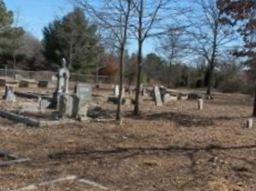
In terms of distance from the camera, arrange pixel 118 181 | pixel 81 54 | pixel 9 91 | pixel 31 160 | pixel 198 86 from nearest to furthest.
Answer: pixel 118 181
pixel 31 160
pixel 9 91
pixel 81 54
pixel 198 86

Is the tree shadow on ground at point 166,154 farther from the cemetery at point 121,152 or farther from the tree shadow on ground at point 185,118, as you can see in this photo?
the tree shadow on ground at point 185,118

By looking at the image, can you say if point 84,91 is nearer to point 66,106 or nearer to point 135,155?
point 66,106

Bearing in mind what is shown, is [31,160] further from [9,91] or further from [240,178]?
[9,91]

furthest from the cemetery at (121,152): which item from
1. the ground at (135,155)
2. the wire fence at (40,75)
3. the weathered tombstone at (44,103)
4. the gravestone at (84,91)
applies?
the wire fence at (40,75)

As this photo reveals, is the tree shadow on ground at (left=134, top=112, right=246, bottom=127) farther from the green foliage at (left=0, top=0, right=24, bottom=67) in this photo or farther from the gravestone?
the green foliage at (left=0, top=0, right=24, bottom=67)

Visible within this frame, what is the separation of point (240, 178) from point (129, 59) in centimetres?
5331

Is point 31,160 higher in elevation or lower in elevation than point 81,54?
lower

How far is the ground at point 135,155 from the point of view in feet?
26.9

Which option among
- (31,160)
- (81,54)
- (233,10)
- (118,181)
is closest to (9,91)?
(233,10)

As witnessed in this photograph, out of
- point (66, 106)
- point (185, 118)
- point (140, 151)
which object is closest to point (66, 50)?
point (185, 118)

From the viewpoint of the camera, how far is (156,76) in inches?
2450

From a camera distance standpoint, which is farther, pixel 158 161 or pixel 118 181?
pixel 158 161

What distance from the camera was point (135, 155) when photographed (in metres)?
10.2

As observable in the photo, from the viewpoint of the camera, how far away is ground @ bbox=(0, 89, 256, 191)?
8.20 metres
